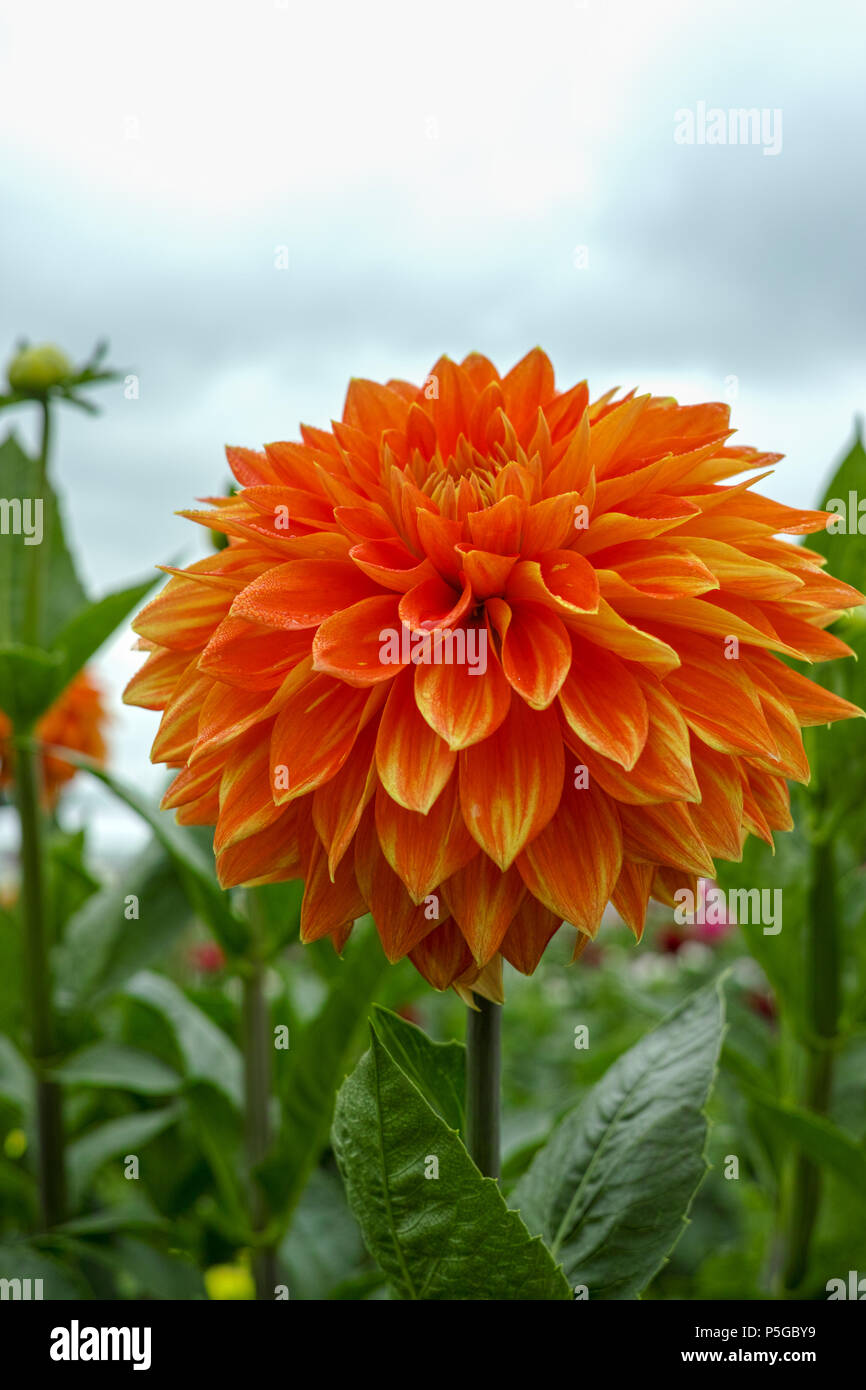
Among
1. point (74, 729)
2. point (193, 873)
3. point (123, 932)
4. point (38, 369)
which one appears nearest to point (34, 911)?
point (123, 932)

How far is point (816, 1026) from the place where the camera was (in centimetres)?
92

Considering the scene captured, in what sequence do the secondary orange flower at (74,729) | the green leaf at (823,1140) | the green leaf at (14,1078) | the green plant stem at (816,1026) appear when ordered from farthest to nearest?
the secondary orange flower at (74,729)
the green leaf at (14,1078)
the green plant stem at (816,1026)
the green leaf at (823,1140)

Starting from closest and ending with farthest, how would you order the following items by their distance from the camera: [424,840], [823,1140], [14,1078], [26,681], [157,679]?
[424,840], [157,679], [823,1140], [26,681], [14,1078]

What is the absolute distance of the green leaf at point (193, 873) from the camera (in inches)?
33.6

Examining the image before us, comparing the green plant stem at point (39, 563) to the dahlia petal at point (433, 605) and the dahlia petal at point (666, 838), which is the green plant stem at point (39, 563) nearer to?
the dahlia petal at point (433, 605)

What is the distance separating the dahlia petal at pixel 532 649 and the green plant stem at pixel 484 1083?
0.51ft

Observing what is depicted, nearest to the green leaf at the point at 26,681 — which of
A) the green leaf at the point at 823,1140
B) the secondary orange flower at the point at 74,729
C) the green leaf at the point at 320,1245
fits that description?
the green leaf at the point at 320,1245

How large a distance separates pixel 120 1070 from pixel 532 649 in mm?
682

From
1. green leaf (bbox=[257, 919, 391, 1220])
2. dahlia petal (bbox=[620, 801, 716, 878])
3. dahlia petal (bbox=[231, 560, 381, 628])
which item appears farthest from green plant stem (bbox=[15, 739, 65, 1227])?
dahlia petal (bbox=[620, 801, 716, 878])

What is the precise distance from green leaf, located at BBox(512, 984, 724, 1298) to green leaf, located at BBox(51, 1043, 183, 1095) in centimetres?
42

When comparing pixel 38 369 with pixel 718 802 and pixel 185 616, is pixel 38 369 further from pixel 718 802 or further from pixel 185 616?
pixel 718 802

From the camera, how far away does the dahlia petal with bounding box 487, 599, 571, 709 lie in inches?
17.5

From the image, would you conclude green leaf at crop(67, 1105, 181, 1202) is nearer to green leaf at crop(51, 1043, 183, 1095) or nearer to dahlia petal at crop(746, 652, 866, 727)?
green leaf at crop(51, 1043, 183, 1095)

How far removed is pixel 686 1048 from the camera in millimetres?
624
